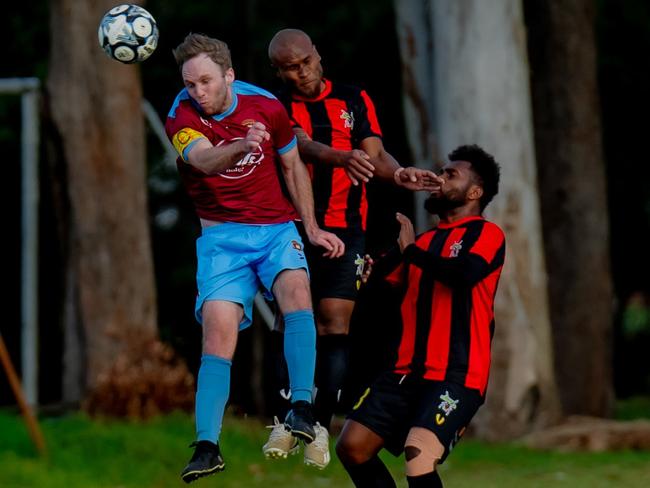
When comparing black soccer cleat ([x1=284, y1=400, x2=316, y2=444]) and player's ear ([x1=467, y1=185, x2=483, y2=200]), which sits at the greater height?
player's ear ([x1=467, y1=185, x2=483, y2=200])

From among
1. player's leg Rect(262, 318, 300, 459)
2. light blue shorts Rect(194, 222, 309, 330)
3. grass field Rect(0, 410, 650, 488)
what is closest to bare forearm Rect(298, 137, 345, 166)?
light blue shorts Rect(194, 222, 309, 330)

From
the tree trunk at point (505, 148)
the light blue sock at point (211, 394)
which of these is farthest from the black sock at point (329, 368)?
the tree trunk at point (505, 148)

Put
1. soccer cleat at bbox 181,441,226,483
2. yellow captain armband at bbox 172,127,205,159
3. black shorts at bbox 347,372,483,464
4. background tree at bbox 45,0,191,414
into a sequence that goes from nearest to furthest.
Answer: soccer cleat at bbox 181,441,226,483 → yellow captain armband at bbox 172,127,205,159 → black shorts at bbox 347,372,483,464 → background tree at bbox 45,0,191,414

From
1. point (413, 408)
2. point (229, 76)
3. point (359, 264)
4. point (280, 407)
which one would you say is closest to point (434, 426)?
point (413, 408)

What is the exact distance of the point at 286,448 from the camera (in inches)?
277

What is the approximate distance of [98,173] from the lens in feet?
45.3

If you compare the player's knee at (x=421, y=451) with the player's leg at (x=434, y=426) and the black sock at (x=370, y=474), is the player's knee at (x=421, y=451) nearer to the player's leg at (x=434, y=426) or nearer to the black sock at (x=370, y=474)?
the player's leg at (x=434, y=426)

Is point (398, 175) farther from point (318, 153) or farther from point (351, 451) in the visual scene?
point (351, 451)

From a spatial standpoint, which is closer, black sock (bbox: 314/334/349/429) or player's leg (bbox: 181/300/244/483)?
player's leg (bbox: 181/300/244/483)

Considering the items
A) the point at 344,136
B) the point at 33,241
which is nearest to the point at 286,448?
the point at 344,136

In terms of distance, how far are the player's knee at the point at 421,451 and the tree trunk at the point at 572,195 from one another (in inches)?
359

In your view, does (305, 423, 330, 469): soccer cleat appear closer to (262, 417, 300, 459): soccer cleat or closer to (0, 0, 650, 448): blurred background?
(262, 417, 300, 459): soccer cleat

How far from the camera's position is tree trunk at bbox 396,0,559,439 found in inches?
524

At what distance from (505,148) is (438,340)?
6422 mm
